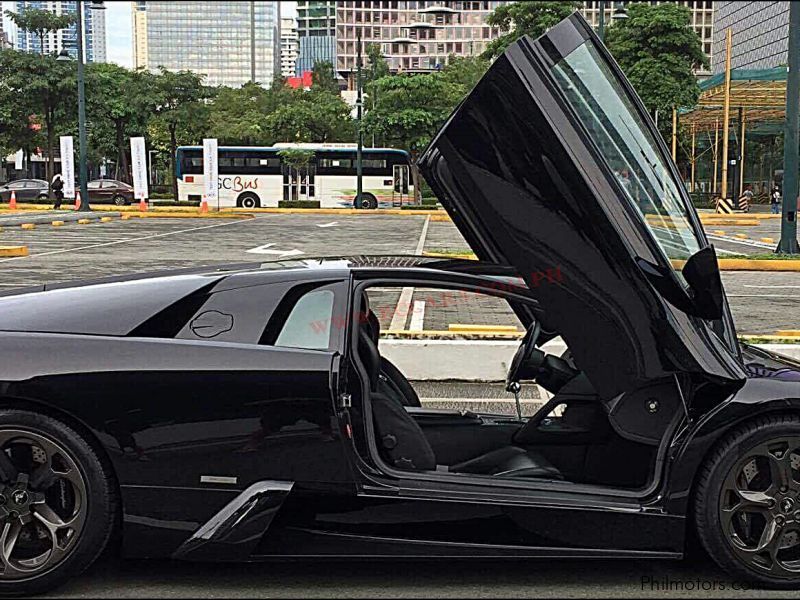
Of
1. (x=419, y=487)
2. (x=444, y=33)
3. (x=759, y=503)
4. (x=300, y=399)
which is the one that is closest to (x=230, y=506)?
(x=300, y=399)

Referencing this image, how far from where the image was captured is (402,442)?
3824 mm

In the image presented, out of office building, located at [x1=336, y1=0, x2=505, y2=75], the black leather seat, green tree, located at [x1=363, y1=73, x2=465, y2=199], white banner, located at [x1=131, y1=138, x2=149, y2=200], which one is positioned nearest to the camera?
the black leather seat

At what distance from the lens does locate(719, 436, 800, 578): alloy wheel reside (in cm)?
354

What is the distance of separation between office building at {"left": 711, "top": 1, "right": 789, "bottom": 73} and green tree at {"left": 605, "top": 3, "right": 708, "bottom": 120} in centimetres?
4951

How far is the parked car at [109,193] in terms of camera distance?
49.4 meters

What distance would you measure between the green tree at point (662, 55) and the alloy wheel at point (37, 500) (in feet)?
125

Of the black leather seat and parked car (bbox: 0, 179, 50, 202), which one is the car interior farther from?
parked car (bbox: 0, 179, 50, 202)

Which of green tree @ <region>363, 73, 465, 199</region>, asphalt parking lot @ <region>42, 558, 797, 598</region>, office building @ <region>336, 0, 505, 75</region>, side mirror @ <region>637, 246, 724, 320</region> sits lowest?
asphalt parking lot @ <region>42, 558, 797, 598</region>

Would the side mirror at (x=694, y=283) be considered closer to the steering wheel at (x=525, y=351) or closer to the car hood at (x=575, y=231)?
the car hood at (x=575, y=231)

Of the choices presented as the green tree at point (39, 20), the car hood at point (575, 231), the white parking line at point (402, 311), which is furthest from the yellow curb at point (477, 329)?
the green tree at point (39, 20)

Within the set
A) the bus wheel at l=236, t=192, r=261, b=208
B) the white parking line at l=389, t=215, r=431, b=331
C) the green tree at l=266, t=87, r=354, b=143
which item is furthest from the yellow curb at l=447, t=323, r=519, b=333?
the green tree at l=266, t=87, r=354, b=143

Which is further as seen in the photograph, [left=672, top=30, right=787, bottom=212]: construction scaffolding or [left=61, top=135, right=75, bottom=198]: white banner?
[left=672, top=30, right=787, bottom=212]: construction scaffolding

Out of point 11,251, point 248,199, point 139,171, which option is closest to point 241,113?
point 248,199

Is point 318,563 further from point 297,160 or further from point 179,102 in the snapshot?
point 179,102
